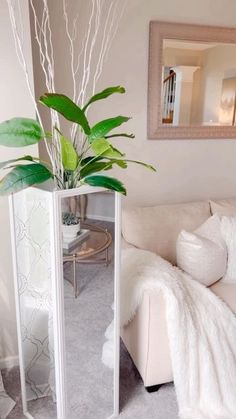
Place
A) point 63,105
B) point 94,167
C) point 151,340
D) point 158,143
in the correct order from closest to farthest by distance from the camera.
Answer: point 63,105
point 94,167
point 151,340
point 158,143

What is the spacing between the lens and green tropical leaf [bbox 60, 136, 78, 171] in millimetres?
1145

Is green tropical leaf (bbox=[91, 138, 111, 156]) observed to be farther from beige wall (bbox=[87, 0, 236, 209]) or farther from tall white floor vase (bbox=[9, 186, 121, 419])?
beige wall (bbox=[87, 0, 236, 209])

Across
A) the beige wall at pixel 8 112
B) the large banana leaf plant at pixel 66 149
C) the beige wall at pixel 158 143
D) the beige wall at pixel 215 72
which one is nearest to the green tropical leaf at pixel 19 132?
the large banana leaf plant at pixel 66 149

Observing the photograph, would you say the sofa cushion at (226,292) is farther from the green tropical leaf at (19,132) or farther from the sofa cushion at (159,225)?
the green tropical leaf at (19,132)

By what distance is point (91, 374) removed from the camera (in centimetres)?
143

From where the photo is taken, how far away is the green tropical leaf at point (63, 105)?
100 cm

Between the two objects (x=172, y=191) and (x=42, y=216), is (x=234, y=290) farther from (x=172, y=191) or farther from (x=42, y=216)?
(x=42, y=216)

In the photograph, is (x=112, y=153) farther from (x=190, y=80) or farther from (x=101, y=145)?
(x=190, y=80)

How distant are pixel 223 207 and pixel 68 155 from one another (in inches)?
51.0

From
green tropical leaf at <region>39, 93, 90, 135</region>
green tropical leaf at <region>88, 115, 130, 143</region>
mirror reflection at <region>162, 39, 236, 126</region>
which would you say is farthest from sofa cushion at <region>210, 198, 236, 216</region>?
green tropical leaf at <region>39, 93, 90, 135</region>

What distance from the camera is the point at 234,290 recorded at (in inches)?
71.4

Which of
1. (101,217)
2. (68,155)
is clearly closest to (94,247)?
(101,217)

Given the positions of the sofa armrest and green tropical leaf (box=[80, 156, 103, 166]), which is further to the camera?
the sofa armrest

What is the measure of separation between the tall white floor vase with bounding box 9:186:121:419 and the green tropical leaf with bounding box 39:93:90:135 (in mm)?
248
